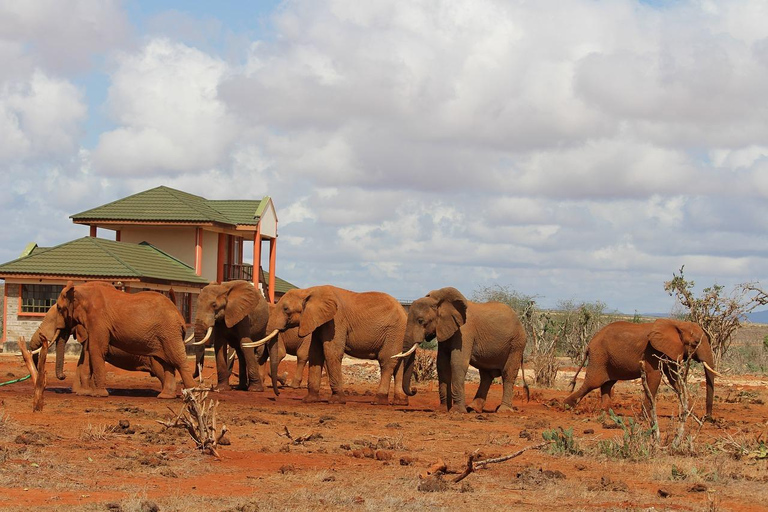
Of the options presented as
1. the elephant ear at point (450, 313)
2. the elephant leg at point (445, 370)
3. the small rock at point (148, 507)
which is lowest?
the small rock at point (148, 507)

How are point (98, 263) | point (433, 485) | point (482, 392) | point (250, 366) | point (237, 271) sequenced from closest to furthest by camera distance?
point (433, 485) < point (482, 392) < point (250, 366) < point (98, 263) < point (237, 271)

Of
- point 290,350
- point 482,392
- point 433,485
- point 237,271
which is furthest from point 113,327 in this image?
point 237,271

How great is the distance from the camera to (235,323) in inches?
830

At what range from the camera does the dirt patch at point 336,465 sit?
9898 mm

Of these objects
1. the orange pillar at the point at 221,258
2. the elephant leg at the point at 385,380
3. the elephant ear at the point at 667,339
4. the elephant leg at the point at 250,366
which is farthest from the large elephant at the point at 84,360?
the orange pillar at the point at 221,258

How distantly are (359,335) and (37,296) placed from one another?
66.5 feet

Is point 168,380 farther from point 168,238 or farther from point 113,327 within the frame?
point 168,238

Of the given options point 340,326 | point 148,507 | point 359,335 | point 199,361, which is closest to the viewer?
point 148,507

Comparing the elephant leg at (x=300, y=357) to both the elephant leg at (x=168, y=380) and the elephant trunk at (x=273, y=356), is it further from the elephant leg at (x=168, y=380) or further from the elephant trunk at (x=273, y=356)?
the elephant leg at (x=168, y=380)

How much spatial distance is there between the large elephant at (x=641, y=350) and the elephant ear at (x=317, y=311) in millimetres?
4778

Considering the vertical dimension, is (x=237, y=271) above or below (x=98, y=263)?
above

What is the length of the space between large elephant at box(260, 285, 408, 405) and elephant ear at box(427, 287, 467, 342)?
97.3 inches

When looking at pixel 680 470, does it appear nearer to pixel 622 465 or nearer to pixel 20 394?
pixel 622 465

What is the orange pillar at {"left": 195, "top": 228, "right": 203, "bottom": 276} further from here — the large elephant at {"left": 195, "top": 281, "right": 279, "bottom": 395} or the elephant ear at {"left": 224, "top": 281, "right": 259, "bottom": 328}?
the elephant ear at {"left": 224, "top": 281, "right": 259, "bottom": 328}
